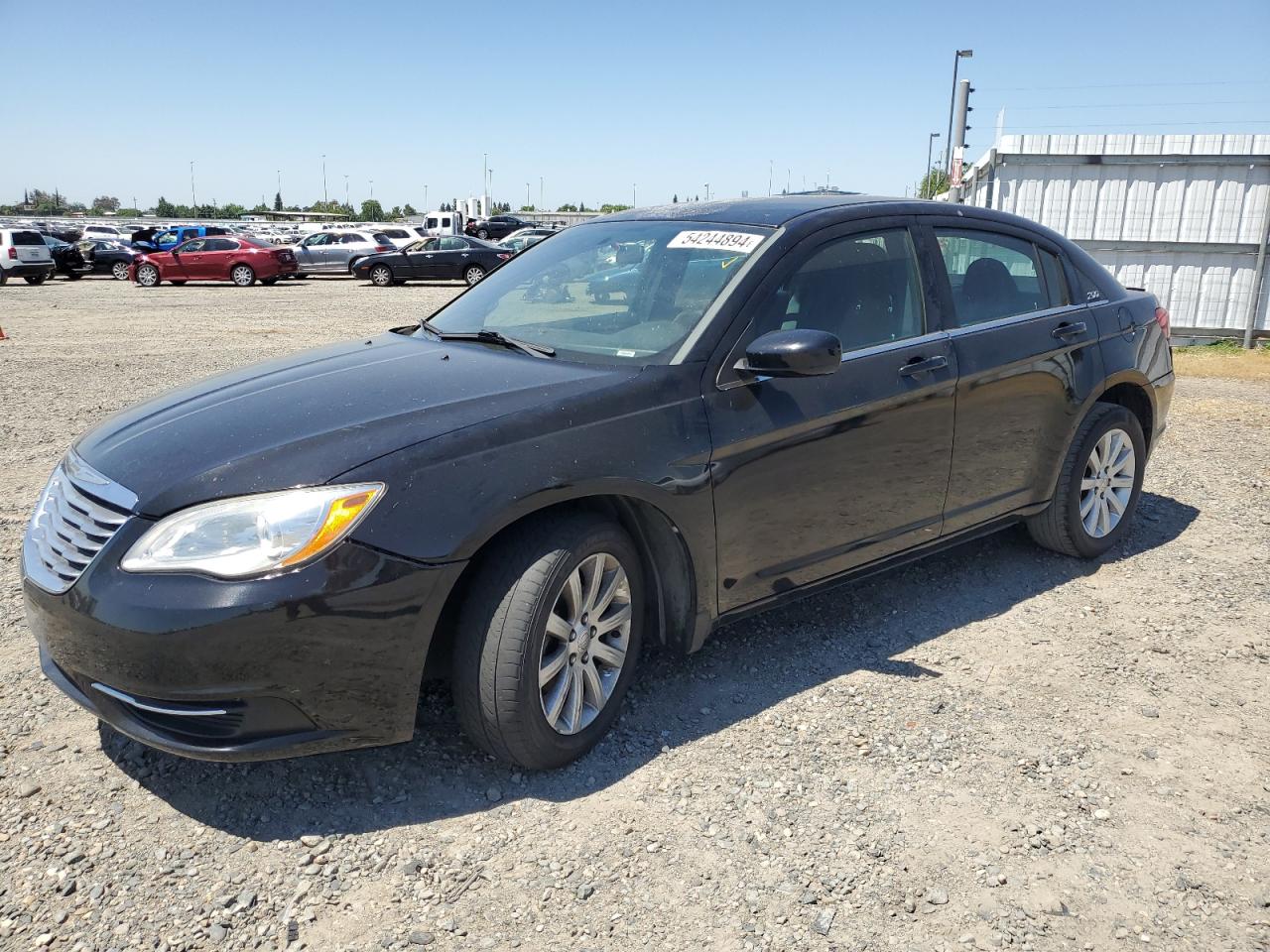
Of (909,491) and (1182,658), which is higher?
(909,491)

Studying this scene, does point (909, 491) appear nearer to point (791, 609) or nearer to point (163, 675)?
point (791, 609)

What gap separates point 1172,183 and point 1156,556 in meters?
9.50

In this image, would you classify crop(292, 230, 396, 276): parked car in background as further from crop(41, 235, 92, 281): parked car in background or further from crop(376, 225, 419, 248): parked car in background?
crop(41, 235, 92, 281): parked car in background

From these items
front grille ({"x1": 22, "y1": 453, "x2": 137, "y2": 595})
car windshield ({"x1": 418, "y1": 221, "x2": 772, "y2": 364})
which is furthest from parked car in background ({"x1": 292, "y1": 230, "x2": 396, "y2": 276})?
front grille ({"x1": 22, "y1": 453, "x2": 137, "y2": 595})

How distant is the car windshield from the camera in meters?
3.59

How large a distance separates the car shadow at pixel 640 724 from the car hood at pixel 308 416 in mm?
933

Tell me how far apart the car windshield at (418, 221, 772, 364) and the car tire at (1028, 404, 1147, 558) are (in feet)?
6.92

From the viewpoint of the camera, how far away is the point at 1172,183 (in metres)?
12.8

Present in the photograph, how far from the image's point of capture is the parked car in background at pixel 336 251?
3191 cm

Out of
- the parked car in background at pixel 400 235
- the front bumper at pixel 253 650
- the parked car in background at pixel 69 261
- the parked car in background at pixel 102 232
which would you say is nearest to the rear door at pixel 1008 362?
the front bumper at pixel 253 650

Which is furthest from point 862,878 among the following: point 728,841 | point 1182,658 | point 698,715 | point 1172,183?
point 1172,183

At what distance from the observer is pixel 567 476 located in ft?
9.84

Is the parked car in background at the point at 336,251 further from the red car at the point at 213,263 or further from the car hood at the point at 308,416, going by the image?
→ the car hood at the point at 308,416

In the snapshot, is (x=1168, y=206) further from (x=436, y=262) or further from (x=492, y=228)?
(x=492, y=228)
